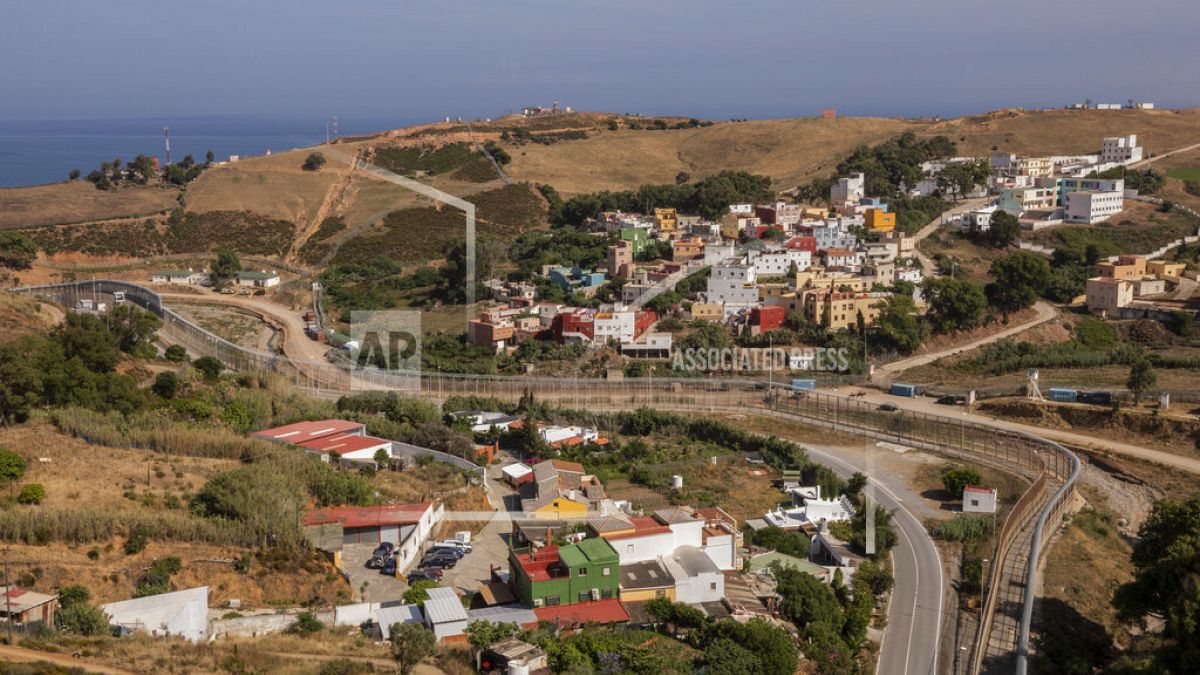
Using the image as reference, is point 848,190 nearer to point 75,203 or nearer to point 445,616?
point 75,203

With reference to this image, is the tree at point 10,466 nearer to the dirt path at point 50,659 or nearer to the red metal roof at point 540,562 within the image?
the dirt path at point 50,659

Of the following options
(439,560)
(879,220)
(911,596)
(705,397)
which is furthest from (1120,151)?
(439,560)

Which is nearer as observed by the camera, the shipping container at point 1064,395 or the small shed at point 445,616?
the small shed at point 445,616

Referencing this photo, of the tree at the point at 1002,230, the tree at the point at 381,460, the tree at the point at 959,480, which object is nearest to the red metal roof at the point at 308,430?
the tree at the point at 381,460

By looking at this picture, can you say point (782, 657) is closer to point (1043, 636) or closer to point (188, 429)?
point (1043, 636)

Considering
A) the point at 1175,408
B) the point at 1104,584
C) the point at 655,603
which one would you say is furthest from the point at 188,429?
the point at 1175,408
